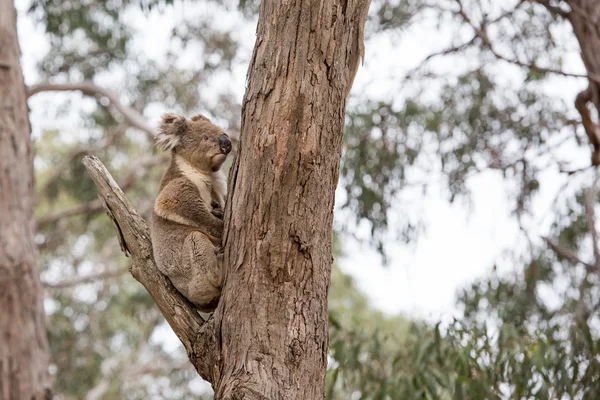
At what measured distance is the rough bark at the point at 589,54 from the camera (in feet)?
16.9

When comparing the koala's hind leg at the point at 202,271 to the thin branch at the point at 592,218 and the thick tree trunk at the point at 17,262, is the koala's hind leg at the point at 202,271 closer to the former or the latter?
the thick tree trunk at the point at 17,262

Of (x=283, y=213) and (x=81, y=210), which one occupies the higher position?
(x=81, y=210)

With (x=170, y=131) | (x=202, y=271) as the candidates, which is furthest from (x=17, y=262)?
(x=202, y=271)

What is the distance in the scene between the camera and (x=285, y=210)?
2.47m

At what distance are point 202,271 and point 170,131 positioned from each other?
1092 mm

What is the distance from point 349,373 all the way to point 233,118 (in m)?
4.12

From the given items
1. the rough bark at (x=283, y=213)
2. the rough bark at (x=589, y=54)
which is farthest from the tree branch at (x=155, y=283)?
the rough bark at (x=589, y=54)

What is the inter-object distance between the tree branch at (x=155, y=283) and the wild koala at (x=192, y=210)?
0.17 m

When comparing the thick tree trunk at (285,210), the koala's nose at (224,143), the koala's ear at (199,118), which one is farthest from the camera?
the koala's ear at (199,118)

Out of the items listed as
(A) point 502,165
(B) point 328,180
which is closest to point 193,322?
(B) point 328,180

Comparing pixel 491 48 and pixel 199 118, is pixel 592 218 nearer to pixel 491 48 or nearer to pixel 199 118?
pixel 491 48

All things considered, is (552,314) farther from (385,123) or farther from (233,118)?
(233,118)

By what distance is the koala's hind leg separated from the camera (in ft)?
10.3

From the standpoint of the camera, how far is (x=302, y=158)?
98.1 inches
